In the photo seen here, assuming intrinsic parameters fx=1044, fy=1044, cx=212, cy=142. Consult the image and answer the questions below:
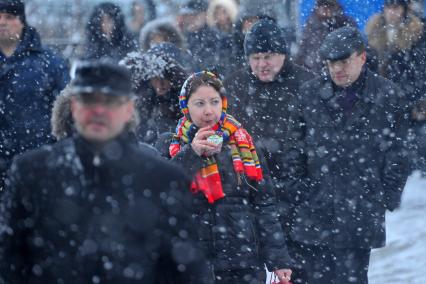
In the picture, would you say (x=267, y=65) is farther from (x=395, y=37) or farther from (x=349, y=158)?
(x=395, y=37)

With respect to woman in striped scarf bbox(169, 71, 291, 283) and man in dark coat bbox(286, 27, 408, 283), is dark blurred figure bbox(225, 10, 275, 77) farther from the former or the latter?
woman in striped scarf bbox(169, 71, 291, 283)

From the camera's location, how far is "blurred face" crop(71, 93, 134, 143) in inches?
128

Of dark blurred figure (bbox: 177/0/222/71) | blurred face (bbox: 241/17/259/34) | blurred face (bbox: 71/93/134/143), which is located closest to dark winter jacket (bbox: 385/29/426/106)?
blurred face (bbox: 241/17/259/34)

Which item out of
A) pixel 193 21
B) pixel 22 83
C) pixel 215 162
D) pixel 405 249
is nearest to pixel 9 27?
pixel 22 83

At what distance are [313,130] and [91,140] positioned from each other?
3.09 m

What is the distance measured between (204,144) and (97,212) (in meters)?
1.41

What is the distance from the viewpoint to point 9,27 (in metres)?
6.56

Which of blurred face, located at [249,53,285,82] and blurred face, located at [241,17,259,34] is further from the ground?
blurred face, located at [241,17,259,34]

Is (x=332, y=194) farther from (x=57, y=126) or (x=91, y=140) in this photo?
(x=91, y=140)

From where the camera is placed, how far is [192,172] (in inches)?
190

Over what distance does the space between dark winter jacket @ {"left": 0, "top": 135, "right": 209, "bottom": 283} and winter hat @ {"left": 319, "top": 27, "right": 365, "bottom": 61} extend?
2876 mm

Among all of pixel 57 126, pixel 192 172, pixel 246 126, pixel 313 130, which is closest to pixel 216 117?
pixel 192 172

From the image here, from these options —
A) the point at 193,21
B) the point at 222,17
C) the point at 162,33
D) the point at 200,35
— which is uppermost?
the point at 193,21

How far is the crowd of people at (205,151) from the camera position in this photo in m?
Result: 3.35
